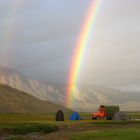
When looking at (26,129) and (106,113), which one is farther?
(106,113)

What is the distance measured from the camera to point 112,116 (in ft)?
356

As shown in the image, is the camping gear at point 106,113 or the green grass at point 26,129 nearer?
the green grass at point 26,129

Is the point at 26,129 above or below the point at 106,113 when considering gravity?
below

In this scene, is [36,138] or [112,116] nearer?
[36,138]

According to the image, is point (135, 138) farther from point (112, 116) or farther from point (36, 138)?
point (112, 116)

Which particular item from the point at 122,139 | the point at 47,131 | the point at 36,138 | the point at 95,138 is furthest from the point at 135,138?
the point at 47,131

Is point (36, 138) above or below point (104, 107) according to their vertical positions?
below

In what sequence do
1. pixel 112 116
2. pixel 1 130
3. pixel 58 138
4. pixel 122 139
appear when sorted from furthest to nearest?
pixel 112 116, pixel 1 130, pixel 58 138, pixel 122 139

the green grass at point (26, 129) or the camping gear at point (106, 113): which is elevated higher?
the camping gear at point (106, 113)

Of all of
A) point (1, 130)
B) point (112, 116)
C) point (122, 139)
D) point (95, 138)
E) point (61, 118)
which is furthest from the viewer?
point (112, 116)

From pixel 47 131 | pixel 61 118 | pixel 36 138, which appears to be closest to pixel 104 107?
pixel 61 118

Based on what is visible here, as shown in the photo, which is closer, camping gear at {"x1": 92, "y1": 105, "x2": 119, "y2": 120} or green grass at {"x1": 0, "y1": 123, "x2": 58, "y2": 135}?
green grass at {"x1": 0, "y1": 123, "x2": 58, "y2": 135}

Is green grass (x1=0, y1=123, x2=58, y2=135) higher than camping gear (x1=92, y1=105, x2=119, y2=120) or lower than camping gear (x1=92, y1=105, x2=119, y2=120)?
lower

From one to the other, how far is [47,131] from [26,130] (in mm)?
4313
